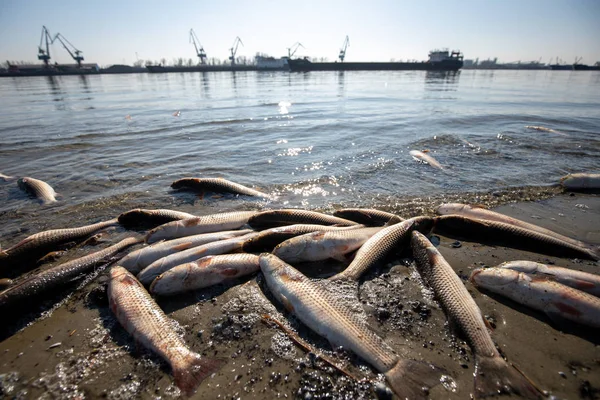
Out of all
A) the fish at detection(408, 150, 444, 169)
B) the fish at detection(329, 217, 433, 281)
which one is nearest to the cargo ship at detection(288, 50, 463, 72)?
the fish at detection(408, 150, 444, 169)

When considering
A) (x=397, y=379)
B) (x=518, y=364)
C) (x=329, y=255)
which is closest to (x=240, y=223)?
(x=329, y=255)

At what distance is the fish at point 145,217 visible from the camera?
21.6 feet

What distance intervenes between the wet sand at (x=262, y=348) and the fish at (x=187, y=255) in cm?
54

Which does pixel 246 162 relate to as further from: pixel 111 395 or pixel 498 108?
pixel 498 108

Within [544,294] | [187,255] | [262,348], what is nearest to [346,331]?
[262,348]

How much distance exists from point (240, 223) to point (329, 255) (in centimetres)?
219

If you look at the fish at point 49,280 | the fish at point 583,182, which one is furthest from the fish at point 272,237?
the fish at point 583,182

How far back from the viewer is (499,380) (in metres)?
3.07

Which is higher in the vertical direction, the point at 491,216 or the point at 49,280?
the point at 491,216

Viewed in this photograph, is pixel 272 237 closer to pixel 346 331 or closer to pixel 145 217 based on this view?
pixel 346 331

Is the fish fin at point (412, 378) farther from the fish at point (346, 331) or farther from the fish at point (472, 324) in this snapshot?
the fish at point (472, 324)

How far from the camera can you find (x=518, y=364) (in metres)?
3.27

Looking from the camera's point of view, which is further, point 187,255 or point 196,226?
point 196,226

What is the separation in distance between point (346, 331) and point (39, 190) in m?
9.55
